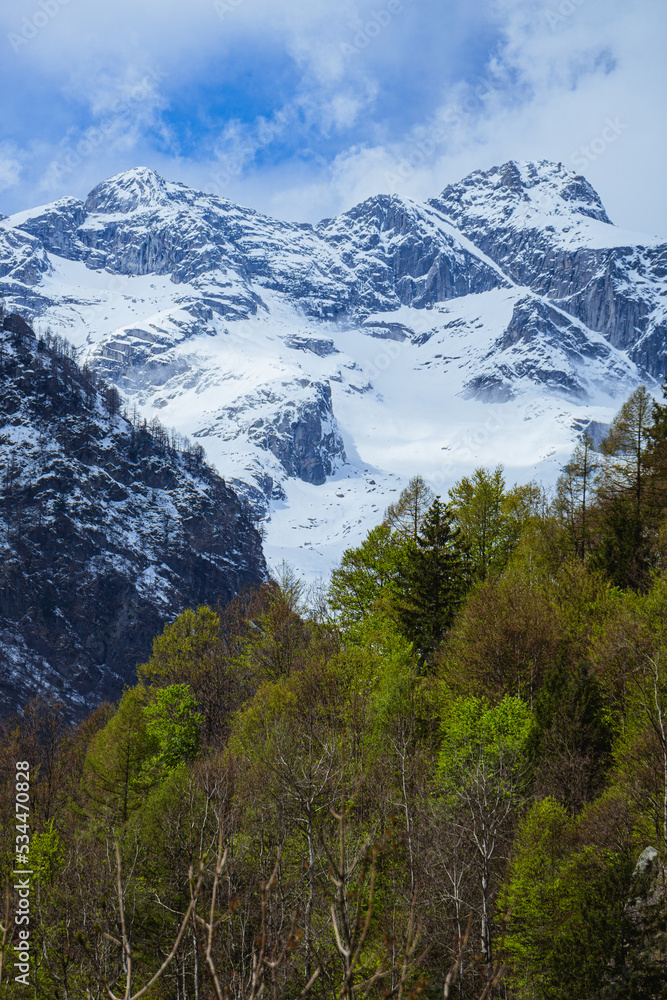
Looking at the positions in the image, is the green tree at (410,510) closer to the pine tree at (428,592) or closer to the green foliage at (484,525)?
the green foliage at (484,525)

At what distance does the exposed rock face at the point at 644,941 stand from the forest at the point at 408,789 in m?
0.05

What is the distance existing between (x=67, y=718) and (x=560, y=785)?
94374 mm

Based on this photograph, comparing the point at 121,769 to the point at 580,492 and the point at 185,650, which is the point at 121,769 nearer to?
the point at 185,650

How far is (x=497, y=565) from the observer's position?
120ft

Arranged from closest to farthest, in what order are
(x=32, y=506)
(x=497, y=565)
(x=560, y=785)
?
(x=560, y=785) < (x=497, y=565) < (x=32, y=506)

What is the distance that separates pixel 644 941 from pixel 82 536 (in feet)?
405

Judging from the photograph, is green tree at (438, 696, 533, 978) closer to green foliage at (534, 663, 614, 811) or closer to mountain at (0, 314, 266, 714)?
green foliage at (534, 663, 614, 811)

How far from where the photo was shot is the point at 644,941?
1252 centimetres

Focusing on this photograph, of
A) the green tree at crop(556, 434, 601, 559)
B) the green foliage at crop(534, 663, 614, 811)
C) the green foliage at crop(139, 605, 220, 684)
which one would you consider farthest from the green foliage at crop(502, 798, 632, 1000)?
the green foliage at crop(139, 605, 220, 684)

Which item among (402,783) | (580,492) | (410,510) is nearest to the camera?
(402,783)

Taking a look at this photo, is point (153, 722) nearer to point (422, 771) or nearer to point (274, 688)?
point (274, 688)

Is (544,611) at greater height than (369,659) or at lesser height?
greater

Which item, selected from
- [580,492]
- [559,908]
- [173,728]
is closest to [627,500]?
[580,492]

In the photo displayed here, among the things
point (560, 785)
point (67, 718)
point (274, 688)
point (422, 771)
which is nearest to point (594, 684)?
point (560, 785)
